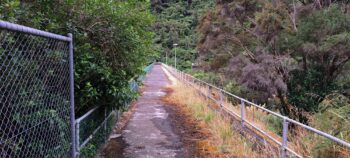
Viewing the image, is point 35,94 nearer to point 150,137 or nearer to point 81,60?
point 81,60

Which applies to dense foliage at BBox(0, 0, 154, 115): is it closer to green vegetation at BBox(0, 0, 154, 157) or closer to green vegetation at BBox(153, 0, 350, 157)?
green vegetation at BBox(0, 0, 154, 157)

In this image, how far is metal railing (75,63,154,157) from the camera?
17.1 feet

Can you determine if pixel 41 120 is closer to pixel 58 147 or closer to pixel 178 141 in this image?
pixel 58 147

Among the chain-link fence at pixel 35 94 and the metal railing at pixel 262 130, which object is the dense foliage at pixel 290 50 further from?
the chain-link fence at pixel 35 94

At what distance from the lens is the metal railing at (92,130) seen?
17.1ft

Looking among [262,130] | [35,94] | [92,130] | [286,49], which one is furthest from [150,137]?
[286,49]

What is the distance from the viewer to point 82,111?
6.65 meters

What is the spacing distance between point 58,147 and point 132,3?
370 centimetres

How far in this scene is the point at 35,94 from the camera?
3451 millimetres

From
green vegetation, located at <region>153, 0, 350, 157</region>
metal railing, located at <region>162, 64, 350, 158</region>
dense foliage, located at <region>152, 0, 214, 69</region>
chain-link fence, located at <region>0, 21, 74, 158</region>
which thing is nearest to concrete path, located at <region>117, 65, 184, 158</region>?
metal railing, located at <region>162, 64, 350, 158</region>

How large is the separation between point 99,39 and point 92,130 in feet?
5.58

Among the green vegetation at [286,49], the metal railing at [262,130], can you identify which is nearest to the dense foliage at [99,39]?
the metal railing at [262,130]

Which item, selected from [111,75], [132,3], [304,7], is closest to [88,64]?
[111,75]

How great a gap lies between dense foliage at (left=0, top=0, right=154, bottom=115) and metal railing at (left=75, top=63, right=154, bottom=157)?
11.9 inches
